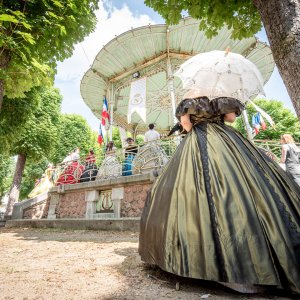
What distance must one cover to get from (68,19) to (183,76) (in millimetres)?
2714

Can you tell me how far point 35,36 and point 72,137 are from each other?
831 inches

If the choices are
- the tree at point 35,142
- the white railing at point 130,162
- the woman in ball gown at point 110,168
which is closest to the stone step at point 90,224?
the white railing at point 130,162

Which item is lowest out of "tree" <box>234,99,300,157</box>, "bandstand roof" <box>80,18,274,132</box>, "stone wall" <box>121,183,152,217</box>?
"stone wall" <box>121,183,152,217</box>

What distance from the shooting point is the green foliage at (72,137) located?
22.7 meters

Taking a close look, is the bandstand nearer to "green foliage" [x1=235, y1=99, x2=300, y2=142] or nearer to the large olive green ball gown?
the large olive green ball gown

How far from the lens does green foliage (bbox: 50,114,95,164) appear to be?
74.5 ft

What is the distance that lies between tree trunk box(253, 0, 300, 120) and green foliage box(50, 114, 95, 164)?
2235 centimetres

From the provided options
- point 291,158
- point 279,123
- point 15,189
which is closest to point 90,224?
point 291,158

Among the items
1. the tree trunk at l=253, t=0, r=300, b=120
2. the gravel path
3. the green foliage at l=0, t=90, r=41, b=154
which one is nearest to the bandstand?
the green foliage at l=0, t=90, r=41, b=154

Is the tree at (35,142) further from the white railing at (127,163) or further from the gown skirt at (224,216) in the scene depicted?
the gown skirt at (224,216)

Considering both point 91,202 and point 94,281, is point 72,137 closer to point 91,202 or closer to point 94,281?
→ point 91,202

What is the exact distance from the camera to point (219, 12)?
129 inches

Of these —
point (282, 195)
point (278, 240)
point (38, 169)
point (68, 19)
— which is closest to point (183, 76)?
point (282, 195)

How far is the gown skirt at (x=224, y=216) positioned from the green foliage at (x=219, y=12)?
2017 mm
